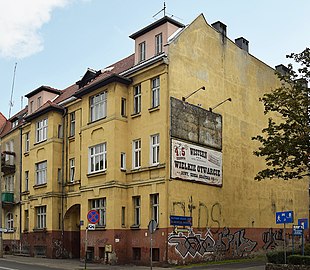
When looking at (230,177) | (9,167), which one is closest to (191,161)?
(230,177)

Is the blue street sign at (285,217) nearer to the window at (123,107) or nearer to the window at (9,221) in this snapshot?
the window at (123,107)

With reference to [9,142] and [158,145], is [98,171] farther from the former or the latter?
[9,142]

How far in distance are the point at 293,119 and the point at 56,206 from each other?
62.6 ft

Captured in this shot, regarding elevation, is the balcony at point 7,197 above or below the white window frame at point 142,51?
below

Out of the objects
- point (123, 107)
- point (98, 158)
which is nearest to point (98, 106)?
point (123, 107)

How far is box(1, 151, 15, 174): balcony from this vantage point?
43750mm

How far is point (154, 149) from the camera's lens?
29.2 m

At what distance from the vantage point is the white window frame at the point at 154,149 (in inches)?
1141

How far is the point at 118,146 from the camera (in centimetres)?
3047

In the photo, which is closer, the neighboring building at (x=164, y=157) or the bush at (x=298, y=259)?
the bush at (x=298, y=259)

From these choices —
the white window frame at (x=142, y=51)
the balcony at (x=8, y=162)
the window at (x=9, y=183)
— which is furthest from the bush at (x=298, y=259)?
the window at (x=9, y=183)

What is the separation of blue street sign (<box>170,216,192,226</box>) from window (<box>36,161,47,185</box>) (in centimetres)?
1362

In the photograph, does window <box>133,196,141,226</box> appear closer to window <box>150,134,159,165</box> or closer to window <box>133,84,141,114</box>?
window <box>150,134,159,165</box>

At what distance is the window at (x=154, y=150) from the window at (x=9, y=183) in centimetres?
1957
